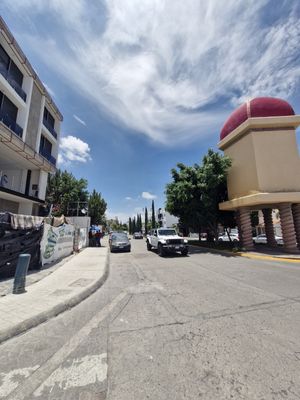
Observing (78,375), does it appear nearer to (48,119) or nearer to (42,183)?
(42,183)

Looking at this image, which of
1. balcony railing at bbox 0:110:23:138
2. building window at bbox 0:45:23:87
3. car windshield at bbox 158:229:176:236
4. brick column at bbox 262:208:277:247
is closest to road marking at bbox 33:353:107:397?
car windshield at bbox 158:229:176:236

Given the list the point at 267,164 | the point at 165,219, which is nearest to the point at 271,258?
the point at 267,164

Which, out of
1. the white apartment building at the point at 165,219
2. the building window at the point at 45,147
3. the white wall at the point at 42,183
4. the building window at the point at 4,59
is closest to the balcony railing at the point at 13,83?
A: the building window at the point at 4,59

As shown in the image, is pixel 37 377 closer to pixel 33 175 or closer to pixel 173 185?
pixel 173 185

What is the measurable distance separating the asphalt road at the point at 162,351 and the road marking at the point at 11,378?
12 mm

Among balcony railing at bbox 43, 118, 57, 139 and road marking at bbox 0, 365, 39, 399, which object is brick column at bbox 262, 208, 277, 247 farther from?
balcony railing at bbox 43, 118, 57, 139

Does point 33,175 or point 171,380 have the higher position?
point 33,175

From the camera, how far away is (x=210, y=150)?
715 inches

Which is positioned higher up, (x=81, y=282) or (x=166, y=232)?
(x=166, y=232)

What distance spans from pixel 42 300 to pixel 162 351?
11.8ft

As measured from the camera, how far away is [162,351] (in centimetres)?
303

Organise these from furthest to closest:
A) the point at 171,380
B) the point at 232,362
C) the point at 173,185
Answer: the point at 173,185
the point at 232,362
the point at 171,380

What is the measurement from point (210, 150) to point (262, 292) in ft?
47.2

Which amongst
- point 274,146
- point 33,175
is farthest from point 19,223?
point 274,146
